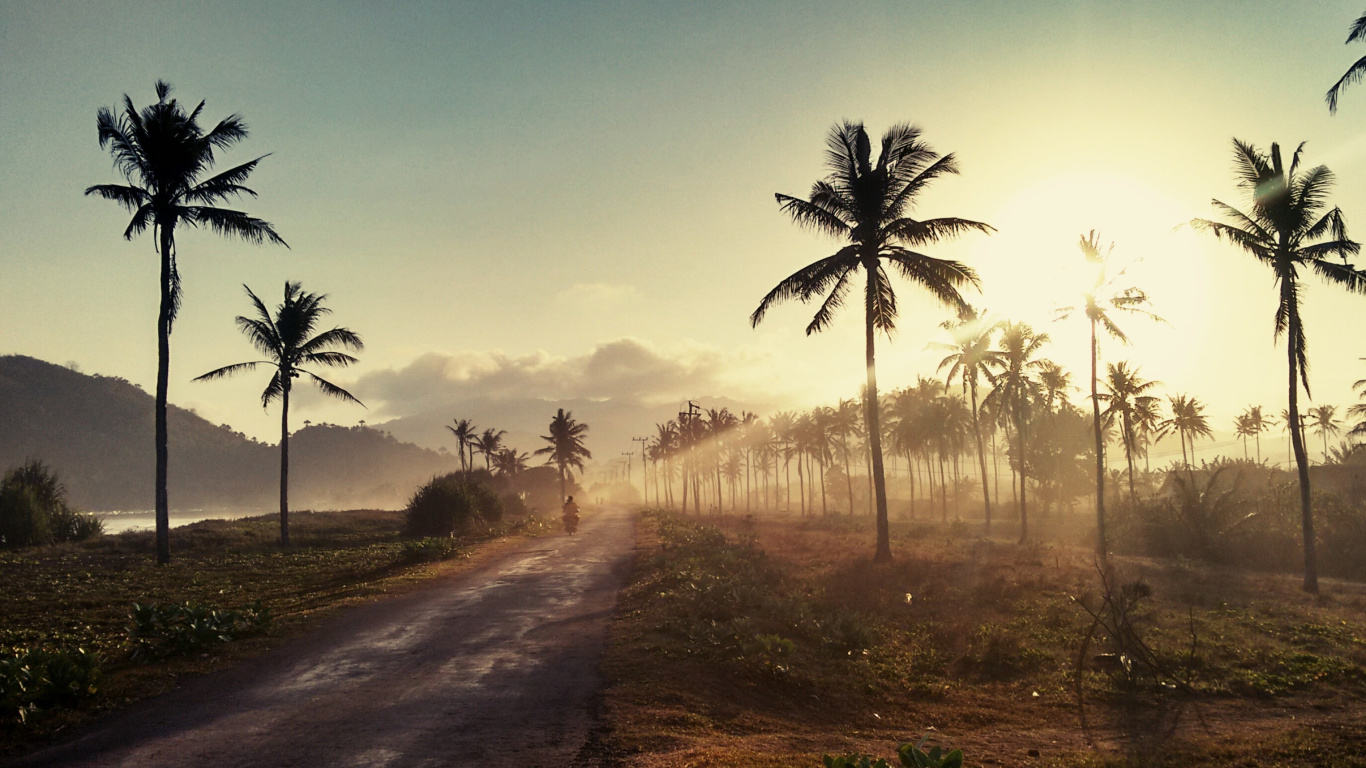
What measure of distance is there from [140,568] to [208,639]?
14.2 metres

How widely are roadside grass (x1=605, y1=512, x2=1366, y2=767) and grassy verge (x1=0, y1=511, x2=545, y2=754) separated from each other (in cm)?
663

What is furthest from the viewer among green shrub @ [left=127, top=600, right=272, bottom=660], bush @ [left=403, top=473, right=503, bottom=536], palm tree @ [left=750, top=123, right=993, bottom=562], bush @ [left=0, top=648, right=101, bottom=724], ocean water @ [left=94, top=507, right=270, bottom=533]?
ocean water @ [left=94, top=507, right=270, bottom=533]

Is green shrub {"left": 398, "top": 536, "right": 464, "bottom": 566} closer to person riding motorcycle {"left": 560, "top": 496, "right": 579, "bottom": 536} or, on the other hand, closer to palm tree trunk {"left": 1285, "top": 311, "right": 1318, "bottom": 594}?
person riding motorcycle {"left": 560, "top": 496, "right": 579, "bottom": 536}

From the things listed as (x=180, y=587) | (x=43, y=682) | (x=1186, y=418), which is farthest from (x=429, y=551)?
(x=1186, y=418)

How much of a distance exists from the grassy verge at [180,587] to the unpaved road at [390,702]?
666 millimetres

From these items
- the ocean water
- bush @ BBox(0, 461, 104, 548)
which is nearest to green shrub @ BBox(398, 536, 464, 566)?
bush @ BBox(0, 461, 104, 548)

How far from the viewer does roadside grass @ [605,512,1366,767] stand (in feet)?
27.1

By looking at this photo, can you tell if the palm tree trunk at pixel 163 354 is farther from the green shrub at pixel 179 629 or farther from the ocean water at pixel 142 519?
the ocean water at pixel 142 519

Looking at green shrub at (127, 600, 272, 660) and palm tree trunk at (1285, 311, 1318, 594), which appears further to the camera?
palm tree trunk at (1285, 311, 1318, 594)

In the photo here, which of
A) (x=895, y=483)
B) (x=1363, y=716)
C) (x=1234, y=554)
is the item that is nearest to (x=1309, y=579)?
(x=1234, y=554)

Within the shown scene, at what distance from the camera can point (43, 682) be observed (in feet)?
27.4

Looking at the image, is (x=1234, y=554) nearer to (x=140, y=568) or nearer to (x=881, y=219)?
(x=881, y=219)

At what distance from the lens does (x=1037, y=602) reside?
63.3 feet

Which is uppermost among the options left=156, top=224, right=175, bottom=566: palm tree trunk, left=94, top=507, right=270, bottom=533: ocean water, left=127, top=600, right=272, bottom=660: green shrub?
left=156, top=224, right=175, bottom=566: palm tree trunk
